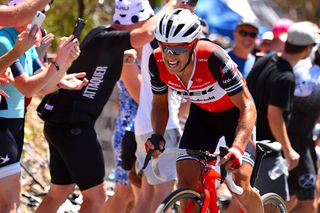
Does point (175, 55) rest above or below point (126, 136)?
above

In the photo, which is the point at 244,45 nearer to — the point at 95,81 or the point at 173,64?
the point at 95,81

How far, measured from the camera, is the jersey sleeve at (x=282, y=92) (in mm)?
8570

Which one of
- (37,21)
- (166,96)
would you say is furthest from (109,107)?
(37,21)

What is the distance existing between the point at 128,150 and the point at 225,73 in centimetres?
230

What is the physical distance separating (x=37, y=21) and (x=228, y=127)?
2025 millimetres

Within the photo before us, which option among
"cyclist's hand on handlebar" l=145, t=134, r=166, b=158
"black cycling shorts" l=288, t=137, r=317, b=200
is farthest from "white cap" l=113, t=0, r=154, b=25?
"black cycling shorts" l=288, t=137, r=317, b=200

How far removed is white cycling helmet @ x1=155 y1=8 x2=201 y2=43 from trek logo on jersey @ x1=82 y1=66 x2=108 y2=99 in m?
1.29

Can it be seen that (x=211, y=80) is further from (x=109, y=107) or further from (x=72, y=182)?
(x=109, y=107)

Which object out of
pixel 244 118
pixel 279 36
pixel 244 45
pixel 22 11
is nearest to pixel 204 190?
pixel 244 118

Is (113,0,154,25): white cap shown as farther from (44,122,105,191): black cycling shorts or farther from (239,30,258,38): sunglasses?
(239,30,258,38): sunglasses

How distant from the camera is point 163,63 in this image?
685cm

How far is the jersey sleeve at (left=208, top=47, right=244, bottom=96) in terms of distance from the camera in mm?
6621

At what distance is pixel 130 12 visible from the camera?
26.9 feet

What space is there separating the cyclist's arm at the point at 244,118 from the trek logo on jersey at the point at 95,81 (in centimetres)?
153
